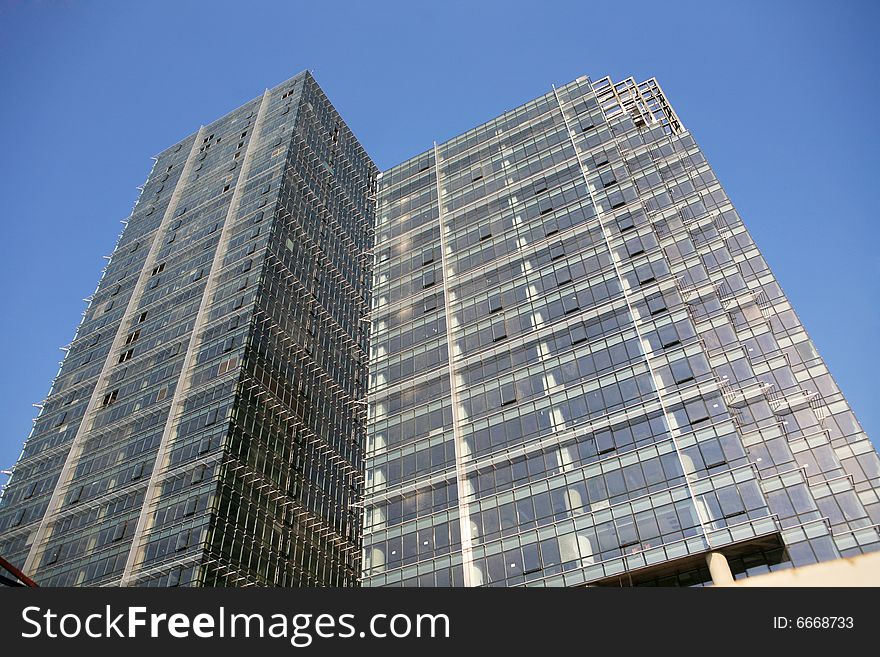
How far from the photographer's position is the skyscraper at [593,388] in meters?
48.4

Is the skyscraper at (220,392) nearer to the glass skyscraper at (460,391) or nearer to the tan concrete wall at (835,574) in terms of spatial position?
the glass skyscraper at (460,391)

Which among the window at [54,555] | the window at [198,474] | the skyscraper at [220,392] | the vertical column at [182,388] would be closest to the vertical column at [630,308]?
the skyscraper at [220,392]

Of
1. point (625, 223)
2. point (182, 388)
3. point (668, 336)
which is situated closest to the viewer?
point (668, 336)

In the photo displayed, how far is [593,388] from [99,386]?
5114cm

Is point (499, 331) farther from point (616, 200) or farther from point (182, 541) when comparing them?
point (182, 541)

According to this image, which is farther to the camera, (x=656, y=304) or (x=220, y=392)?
(x=220, y=392)

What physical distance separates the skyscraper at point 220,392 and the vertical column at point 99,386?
0.59 ft

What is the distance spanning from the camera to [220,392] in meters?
72.7

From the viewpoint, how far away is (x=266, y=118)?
11119 cm

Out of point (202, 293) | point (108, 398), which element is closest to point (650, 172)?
point (202, 293)

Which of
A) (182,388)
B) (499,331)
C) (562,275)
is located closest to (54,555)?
(182,388)

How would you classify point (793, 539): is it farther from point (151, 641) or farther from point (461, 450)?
point (151, 641)

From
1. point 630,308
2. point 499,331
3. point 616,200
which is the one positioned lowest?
point 630,308

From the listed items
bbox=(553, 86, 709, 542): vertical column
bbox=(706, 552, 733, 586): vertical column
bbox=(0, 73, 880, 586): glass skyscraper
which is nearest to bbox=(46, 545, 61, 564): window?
bbox=(0, 73, 880, 586): glass skyscraper
